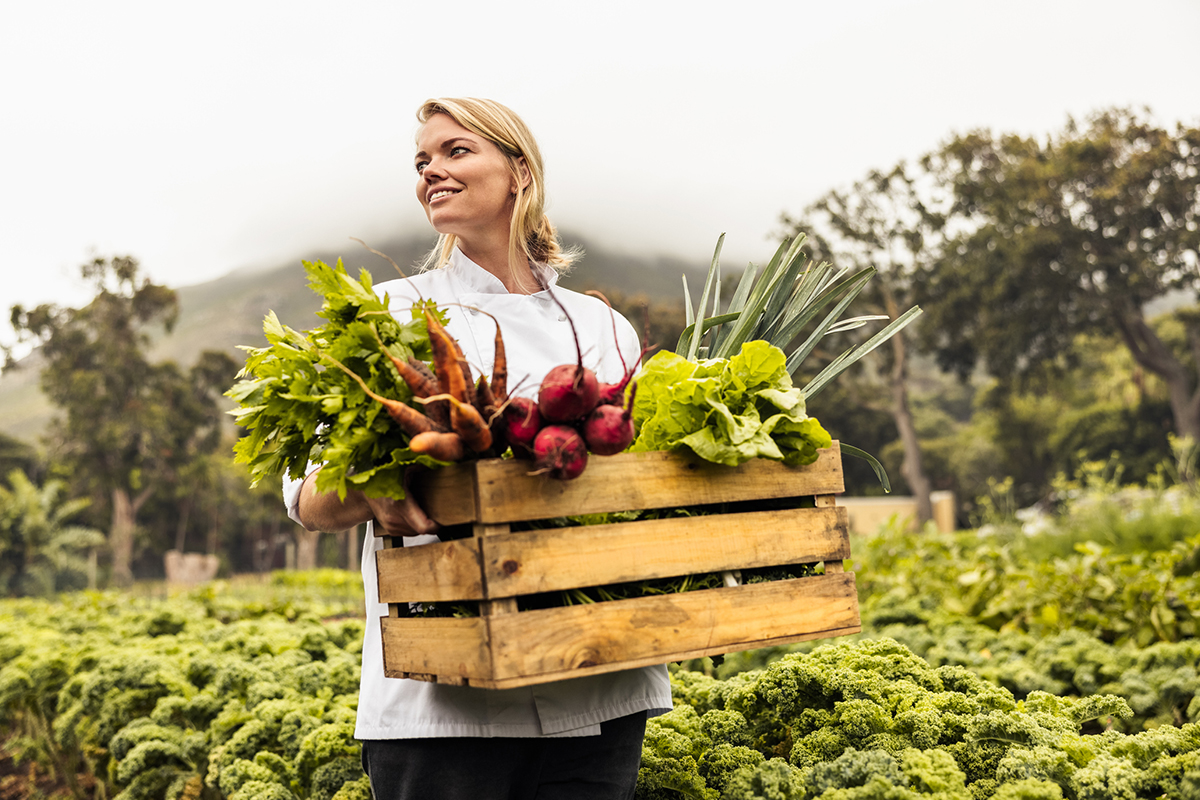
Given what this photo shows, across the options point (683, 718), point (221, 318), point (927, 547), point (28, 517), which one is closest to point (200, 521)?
point (28, 517)

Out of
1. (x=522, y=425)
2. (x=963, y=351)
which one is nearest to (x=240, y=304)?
(x=963, y=351)

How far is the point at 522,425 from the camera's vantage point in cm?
132

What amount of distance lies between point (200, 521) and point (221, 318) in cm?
5908

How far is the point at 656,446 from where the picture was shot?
5.22ft

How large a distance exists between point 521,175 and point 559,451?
893 millimetres

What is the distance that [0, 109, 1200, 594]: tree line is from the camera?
24984mm

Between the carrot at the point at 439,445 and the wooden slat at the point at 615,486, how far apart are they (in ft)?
0.12

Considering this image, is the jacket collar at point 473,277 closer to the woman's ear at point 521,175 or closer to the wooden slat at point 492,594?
the woman's ear at point 521,175

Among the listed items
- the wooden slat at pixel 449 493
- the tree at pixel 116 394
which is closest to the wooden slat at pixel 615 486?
the wooden slat at pixel 449 493

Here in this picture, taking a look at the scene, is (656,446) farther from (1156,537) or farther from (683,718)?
(1156,537)

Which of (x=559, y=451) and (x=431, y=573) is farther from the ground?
(x=559, y=451)

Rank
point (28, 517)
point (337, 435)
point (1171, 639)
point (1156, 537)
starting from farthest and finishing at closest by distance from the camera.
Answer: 1. point (28, 517)
2. point (1156, 537)
3. point (1171, 639)
4. point (337, 435)

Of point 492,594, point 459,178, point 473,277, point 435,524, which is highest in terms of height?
point 459,178

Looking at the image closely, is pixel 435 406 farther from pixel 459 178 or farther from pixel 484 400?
pixel 459 178
